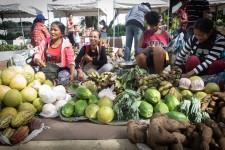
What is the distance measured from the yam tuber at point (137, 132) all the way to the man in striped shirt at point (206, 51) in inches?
65.0

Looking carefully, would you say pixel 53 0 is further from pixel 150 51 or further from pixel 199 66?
pixel 199 66

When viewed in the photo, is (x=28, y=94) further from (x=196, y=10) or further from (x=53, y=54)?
(x=196, y=10)

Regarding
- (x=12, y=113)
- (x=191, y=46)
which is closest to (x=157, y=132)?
(x=12, y=113)

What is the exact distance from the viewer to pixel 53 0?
507 inches

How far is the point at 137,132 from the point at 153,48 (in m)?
2.69

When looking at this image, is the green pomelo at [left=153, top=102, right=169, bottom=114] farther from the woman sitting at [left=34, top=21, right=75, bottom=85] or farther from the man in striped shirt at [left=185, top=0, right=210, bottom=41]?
the man in striped shirt at [left=185, top=0, right=210, bottom=41]

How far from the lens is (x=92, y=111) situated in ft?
9.37

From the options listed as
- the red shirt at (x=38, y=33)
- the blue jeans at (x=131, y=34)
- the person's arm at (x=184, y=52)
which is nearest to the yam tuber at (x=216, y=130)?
the person's arm at (x=184, y=52)

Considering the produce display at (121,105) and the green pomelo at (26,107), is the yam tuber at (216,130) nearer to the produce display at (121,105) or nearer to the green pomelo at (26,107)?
the produce display at (121,105)

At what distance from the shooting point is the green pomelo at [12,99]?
2.94 m

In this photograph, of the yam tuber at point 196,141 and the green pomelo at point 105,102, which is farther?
the green pomelo at point 105,102

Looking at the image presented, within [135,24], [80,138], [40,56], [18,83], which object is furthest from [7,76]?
[135,24]

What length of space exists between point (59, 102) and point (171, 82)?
4.89 ft

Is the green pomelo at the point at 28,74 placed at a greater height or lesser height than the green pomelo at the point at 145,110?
greater
